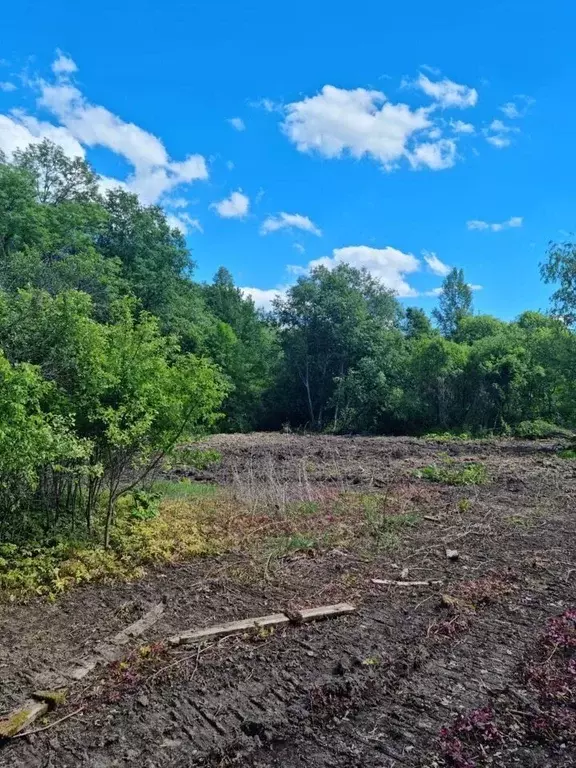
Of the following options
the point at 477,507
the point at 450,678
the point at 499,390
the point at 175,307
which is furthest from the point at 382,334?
the point at 450,678

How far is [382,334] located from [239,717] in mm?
25681

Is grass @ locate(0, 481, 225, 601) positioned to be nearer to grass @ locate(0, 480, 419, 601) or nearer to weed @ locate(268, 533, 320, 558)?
grass @ locate(0, 480, 419, 601)

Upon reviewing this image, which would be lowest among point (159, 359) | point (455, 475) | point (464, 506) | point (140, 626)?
point (140, 626)

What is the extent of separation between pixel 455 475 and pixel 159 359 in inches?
270

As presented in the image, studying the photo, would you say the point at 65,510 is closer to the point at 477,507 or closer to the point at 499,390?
the point at 477,507

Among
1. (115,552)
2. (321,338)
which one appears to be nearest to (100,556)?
(115,552)

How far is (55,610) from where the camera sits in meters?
4.10

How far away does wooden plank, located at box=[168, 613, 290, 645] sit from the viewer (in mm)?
3525

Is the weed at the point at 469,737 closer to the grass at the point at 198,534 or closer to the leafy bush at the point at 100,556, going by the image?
the grass at the point at 198,534

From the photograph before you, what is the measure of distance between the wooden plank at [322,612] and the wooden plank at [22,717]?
5.69 ft

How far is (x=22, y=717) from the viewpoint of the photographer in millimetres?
2641

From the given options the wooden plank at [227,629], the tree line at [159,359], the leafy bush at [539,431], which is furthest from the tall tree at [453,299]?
the wooden plank at [227,629]

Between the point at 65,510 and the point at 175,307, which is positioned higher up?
the point at 175,307

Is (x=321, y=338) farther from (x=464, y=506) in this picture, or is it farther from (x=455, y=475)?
(x=464, y=506)
